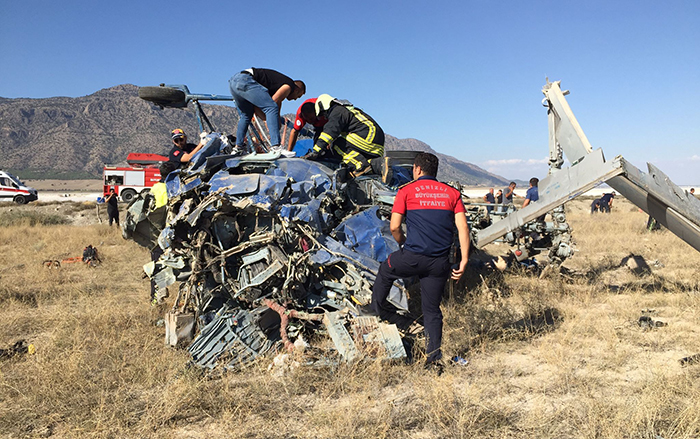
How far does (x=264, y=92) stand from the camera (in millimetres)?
6172

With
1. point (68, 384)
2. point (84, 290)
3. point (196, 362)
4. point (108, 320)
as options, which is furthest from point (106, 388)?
point (84, 290)

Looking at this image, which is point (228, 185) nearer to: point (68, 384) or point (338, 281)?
point (338, 281)

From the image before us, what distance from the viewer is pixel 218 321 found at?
439 cm

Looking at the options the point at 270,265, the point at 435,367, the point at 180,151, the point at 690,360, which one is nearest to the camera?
the point at 435,367

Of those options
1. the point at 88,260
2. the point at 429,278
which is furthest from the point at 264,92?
the point at 88,260

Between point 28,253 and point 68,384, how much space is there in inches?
375

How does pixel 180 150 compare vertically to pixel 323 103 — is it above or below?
below

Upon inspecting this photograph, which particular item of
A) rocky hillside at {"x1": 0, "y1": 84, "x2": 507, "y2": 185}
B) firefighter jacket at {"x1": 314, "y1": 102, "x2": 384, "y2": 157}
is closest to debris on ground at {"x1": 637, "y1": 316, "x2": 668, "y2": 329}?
firefighter jacket at {"x1": 314, "y1": 102, "x2": 384, "y2": 157}

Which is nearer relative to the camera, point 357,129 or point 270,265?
point 270,265

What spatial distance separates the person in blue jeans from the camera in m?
6.13

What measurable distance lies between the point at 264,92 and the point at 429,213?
3595mm

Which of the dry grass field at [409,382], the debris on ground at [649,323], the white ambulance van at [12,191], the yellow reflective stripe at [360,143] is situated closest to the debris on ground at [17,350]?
the dry grass field at [409,382]

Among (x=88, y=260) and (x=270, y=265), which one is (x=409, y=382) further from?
(x=88, y=260)

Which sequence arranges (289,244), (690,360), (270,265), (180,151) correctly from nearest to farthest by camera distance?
(690,360) < (270,265) < (289,244) < (180,151)
